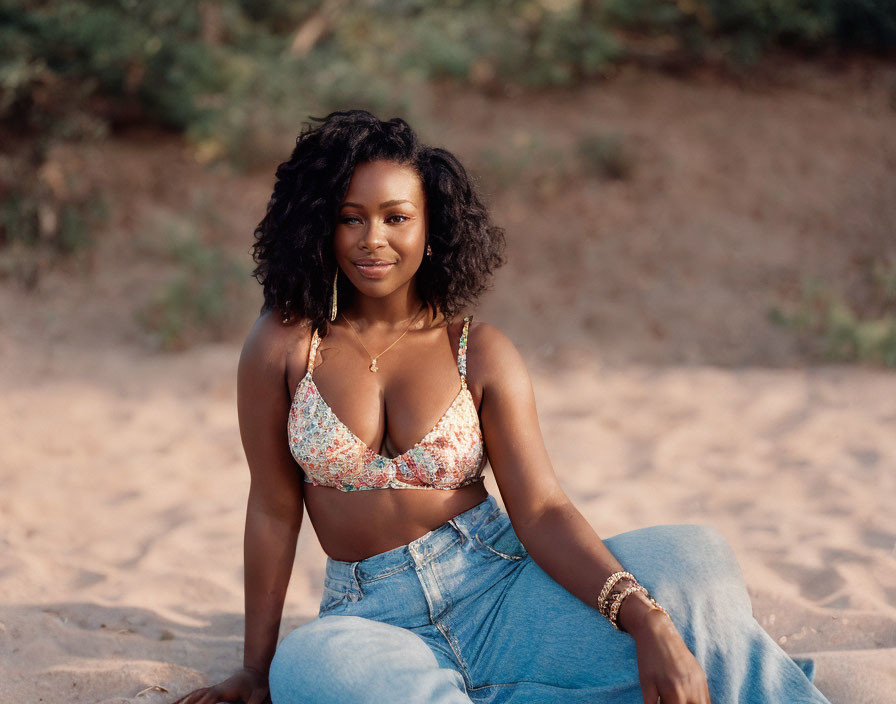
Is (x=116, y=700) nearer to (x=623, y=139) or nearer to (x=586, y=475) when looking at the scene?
(x=586, y=475)

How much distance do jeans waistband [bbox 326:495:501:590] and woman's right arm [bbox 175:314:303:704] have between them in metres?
0.18

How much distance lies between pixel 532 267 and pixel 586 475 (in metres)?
3.10

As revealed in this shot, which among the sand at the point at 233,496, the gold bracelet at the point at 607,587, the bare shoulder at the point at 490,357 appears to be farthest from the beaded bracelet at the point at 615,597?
the sand at the point at 233,496

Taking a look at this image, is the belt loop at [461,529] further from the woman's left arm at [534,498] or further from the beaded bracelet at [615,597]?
the beaded bracelet at [615,597]

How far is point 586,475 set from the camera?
4.62 meters

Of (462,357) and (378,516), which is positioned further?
(462,357)

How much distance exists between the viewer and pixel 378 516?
2.34m

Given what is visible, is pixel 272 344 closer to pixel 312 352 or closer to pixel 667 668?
pixel 312 352

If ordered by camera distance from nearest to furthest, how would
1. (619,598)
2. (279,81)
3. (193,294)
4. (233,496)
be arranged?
(619,598) < (233,496) < (193,294) < (279,81)

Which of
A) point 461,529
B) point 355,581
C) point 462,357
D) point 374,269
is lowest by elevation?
point 355,581

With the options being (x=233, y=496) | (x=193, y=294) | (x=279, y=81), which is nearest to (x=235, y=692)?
(x=233, y=496)

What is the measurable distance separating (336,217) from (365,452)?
2.01 feet

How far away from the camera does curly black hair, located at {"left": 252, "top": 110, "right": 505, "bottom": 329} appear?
2383 mm

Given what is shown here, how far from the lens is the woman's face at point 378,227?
2.38 m
